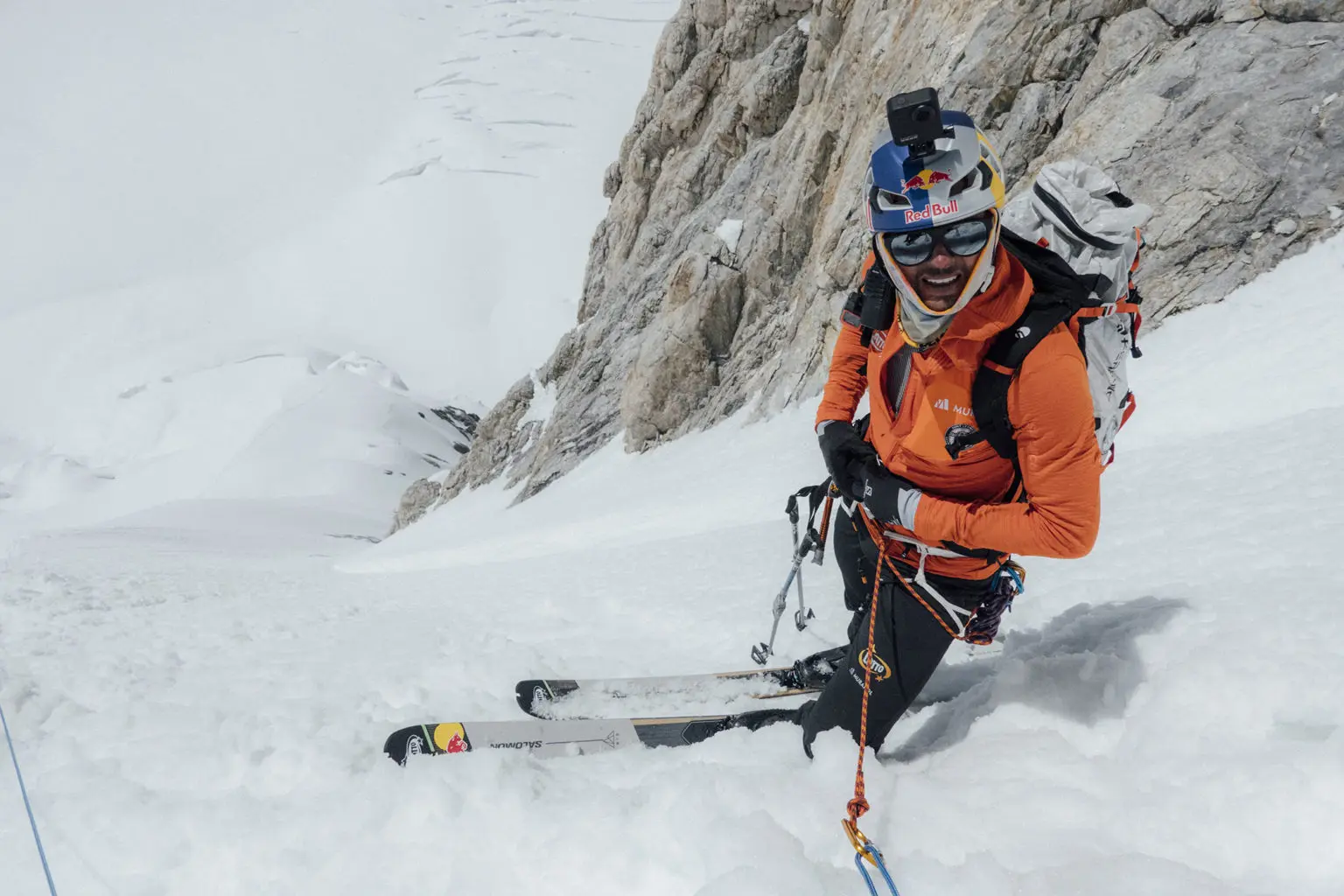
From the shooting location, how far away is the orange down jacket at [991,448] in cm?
290

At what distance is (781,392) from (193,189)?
5376 inches

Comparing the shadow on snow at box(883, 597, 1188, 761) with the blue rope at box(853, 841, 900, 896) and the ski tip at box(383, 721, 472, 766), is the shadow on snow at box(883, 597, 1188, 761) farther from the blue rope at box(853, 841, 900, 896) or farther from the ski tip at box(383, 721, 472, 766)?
the ski tip at box(383, 721, 472, 766)

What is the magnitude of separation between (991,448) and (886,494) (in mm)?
507

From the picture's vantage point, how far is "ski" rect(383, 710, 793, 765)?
4.27 meters

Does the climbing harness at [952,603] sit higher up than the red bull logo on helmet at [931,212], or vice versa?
the red bull logo on helmet at [931,212]

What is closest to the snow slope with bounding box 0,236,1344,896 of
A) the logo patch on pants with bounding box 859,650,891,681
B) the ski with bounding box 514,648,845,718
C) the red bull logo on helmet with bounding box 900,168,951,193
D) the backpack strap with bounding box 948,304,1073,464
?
the ski with bounding box 514,648,845,718

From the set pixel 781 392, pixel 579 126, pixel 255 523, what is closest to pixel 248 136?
pixel 579 126

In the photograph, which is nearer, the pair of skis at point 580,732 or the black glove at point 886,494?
the black glove at point 886,494

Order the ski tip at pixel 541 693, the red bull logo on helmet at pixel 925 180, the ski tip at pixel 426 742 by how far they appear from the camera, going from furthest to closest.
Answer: the ski tip at pixel 541 693 → the ski tip at pixel 426 742 → the red bull logo on helmet at pixel 925 180

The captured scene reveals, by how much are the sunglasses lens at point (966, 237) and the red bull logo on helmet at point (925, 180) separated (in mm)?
196

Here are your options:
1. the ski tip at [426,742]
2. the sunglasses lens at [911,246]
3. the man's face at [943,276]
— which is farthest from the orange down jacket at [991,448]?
the ski tip at [426,742]

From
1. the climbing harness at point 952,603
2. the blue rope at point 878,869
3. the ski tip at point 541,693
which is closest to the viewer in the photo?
the blue rope at point 878,869

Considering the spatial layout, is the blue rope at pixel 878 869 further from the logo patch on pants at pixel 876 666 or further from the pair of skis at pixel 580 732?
the pair of skis at pixel 580 732

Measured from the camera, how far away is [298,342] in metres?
80.3
